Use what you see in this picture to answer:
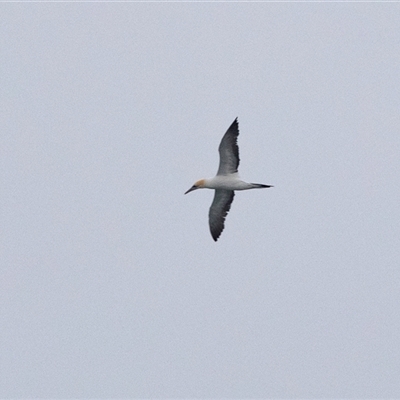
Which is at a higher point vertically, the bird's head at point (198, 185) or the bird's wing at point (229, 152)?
the bird's wing at point (229, 152)

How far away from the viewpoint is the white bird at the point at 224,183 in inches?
1551

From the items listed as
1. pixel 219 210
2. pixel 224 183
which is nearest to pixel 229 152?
pixel 224 183

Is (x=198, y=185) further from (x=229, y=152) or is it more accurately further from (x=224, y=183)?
(x=229, y=152)

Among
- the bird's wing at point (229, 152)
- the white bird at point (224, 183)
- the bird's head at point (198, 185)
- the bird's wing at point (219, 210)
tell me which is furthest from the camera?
the bird's wing at point (219, 210)

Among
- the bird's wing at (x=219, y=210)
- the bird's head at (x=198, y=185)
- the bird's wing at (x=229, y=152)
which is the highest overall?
the bird's wing at (x=229, y=152)

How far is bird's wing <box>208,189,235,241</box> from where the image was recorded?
42688mm

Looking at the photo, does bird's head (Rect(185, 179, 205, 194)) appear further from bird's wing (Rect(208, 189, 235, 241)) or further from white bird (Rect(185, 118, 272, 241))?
bird's wing (Rect(208, 189, 235, 241))

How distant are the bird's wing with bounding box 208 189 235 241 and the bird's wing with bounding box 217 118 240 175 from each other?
2.03 m

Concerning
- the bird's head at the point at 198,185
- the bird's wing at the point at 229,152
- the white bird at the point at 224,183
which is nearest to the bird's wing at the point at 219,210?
the white bird at the point at 224,183

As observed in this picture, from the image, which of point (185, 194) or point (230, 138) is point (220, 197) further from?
point (230, 138)

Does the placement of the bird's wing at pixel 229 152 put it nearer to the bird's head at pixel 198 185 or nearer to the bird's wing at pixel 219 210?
the bird's head at pixel 198 185

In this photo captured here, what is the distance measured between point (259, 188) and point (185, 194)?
3.60 m

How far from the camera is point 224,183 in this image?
40.9m

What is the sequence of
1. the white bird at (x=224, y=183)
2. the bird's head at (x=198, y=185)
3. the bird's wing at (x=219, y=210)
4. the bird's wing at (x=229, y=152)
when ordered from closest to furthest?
the bird's wing at (x=229, y=152), the white bird at (x=224, y=183), the bird's head at (x=198, y=185), the bird's wing at (x=219, y=210)
